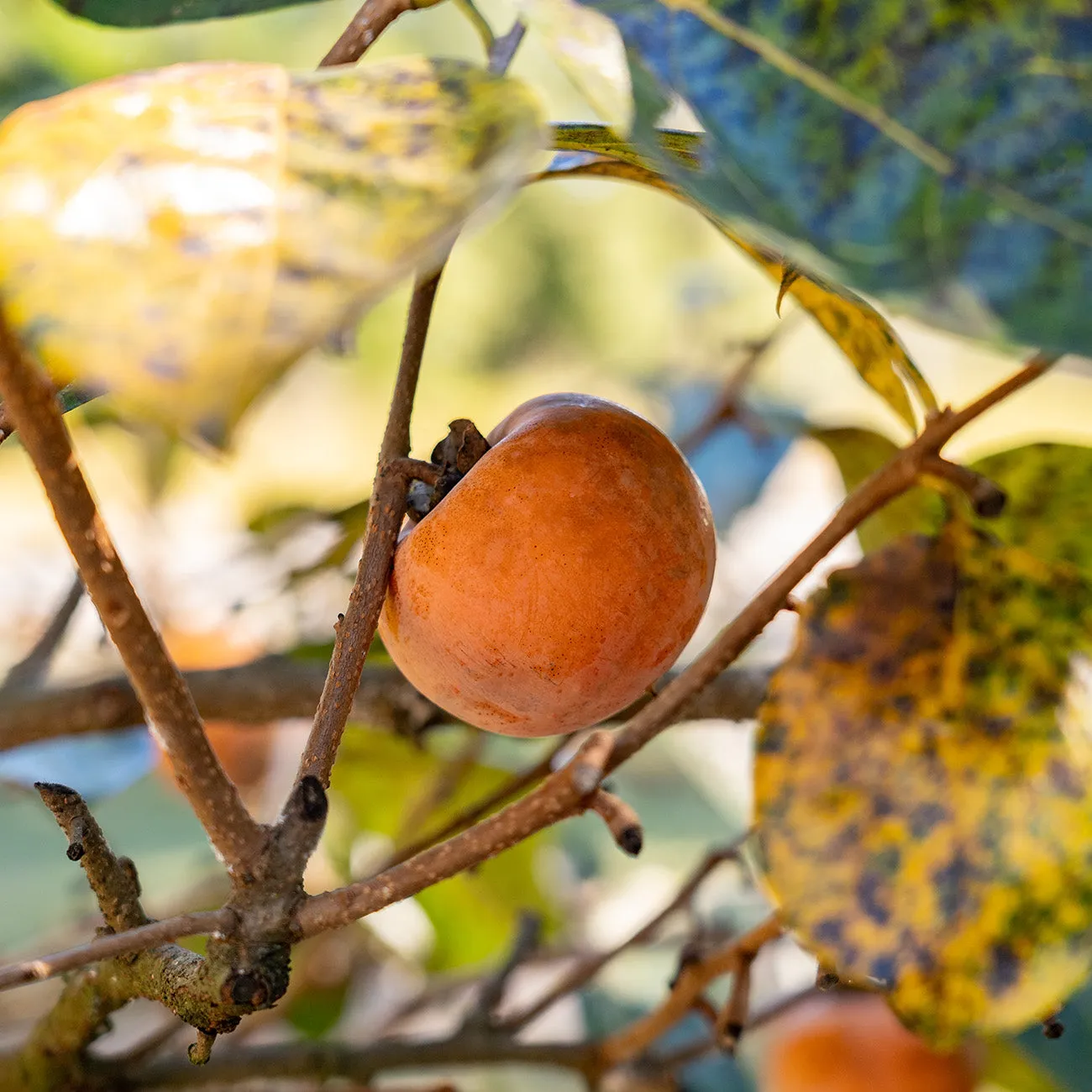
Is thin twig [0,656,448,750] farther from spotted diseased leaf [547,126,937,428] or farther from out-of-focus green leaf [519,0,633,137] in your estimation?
out-of-focus green leaf [519,0,633,137]

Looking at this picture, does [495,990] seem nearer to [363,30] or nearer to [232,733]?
[363,30]

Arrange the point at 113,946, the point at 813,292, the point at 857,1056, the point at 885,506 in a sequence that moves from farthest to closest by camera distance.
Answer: the point at 857,1056 → the point at 885,506 → the point at 813,292 → the point at 113,946

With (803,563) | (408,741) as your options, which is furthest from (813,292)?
(408,741)

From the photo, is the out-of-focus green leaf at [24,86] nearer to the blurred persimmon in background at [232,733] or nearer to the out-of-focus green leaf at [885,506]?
the out-of-focus green leaf at [885,506]

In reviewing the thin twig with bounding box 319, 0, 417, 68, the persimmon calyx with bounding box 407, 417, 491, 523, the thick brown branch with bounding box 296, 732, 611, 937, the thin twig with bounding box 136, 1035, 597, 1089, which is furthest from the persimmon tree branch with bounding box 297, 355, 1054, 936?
the thin twig with bounding box 136, 1035, 597, 1089

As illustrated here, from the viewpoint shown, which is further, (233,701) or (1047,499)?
(233,701)

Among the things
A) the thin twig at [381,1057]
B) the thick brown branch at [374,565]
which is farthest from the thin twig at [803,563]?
the thin twig at [381,1057]
